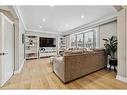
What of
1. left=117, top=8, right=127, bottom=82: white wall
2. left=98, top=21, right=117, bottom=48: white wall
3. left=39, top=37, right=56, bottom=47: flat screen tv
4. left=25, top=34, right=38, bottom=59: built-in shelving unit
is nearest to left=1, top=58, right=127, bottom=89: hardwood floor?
left=117, top=8, right=127, bottom=82: white wall

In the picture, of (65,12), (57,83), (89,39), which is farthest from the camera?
(89,39)

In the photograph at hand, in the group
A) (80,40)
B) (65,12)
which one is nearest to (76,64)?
(65,12)

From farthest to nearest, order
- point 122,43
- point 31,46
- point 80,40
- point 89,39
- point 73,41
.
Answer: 1. point 73,41
2. point 31,46
3. point 80,40
4. point 89,39
5. point 122,43

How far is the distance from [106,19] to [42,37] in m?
5.20

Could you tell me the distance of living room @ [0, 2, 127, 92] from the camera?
2572 millimetres

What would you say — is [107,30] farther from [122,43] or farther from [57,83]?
[57,83]

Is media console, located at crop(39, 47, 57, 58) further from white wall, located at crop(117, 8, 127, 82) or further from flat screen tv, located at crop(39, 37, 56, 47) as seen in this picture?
white wall, located at crop(117, 8, 127, 82)

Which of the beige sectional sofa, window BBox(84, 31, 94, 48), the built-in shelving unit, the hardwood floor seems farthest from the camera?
the built-in shelving unit

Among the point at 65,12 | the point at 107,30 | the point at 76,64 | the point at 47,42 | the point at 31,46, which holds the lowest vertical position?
the point at 76,64

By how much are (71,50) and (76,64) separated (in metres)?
0.91

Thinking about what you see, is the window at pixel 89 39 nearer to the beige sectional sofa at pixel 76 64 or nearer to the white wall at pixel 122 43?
the beige sectional sofa at pixel 76 64

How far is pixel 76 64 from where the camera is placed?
2.82 metres

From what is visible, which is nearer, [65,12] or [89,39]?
[65,12]

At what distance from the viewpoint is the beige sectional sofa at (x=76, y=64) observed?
2.57m
